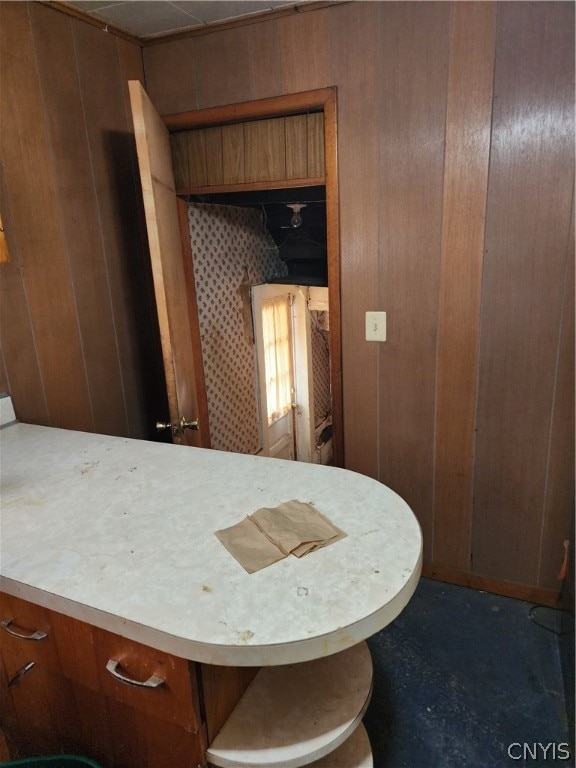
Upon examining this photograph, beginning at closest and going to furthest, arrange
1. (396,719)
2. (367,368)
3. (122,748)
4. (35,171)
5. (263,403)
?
(122,748)
(396,719)
(35,171)
(367,368)
(263,403)

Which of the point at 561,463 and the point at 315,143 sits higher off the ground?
the point at 315,143

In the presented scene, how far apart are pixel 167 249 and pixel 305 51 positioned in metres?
0.87

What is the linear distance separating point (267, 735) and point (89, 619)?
1.32 feet

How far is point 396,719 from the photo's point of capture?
5.01 feet

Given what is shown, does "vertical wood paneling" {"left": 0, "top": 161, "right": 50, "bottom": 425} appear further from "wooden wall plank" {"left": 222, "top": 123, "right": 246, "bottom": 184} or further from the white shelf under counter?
the white shelf under counter

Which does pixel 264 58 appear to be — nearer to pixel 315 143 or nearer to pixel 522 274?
pixel 315 143

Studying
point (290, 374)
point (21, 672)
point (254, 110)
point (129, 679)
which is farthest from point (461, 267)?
point (290, 374)

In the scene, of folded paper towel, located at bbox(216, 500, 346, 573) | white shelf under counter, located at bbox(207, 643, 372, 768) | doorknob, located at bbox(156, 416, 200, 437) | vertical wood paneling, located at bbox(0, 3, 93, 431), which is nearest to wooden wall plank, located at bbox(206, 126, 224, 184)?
vertical wood paneling, located at bbox(0, 3, 93, 431)

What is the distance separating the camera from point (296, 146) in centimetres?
192

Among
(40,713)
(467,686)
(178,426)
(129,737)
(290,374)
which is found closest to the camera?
(129,737)

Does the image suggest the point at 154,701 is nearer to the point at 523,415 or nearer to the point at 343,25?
the point at 523,415

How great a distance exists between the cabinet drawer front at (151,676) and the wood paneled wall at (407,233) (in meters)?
1.08

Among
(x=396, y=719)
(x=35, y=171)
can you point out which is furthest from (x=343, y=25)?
(x=396, y=719)

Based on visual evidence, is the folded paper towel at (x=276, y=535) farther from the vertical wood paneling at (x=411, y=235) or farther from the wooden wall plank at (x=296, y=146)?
the wooden wall plank at (x=296, y=146)
